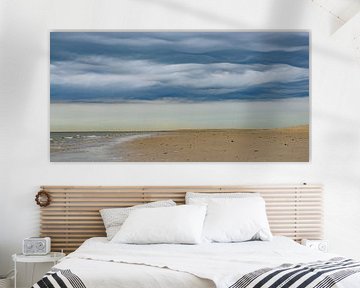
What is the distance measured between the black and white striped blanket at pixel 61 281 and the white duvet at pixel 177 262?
0.05 meters

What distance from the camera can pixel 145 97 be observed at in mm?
5898

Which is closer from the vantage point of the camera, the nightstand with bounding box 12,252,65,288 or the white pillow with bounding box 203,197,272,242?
the white pillow with bounding box 203,197,272,242

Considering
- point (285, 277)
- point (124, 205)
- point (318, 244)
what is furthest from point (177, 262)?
point (318, 244)

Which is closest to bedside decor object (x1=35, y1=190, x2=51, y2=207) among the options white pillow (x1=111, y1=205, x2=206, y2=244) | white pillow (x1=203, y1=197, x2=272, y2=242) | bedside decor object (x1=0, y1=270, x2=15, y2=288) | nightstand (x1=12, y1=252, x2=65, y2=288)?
nightstand (x1=12, y1=252, x2=65, y2=288)

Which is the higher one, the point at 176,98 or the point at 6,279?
the point at 176,98

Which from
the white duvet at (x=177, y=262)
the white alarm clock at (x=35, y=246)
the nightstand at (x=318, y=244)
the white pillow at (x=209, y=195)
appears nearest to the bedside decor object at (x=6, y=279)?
the white alarm clock at (x=35, y=246)

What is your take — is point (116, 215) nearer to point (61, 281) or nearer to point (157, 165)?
point (157, 165)

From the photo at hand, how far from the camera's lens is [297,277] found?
11.8 feet

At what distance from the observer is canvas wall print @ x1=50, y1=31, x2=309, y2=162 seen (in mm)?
5891

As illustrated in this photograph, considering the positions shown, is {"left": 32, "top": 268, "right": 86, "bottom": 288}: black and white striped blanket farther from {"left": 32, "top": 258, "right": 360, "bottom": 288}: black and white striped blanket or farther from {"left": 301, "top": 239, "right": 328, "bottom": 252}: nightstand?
{"left": 301, "top": 239, "right": 328, "bottom": 252}: nightstand

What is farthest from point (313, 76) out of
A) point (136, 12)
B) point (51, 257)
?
point (51, 257)

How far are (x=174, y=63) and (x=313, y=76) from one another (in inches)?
52.6

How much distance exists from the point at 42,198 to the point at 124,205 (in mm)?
769

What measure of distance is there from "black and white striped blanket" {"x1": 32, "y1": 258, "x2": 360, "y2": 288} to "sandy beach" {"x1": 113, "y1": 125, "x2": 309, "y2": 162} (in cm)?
214
